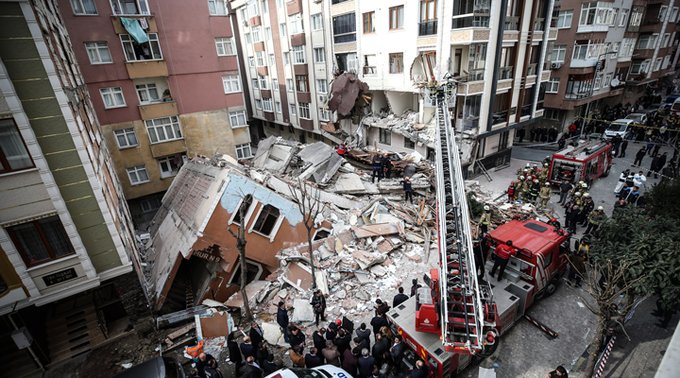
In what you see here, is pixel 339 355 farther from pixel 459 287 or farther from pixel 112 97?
pixel 112 97

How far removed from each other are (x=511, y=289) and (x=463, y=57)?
15.9 m

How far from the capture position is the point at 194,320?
11.1 meters

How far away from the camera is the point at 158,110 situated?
2020 centimetres

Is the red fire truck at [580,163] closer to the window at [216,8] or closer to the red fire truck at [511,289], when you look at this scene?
the red fire truck at [511,289]

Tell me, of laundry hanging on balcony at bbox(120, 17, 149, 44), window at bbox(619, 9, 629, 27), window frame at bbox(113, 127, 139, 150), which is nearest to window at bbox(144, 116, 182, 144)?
window frame at bbox(113, 127, 139, 150)

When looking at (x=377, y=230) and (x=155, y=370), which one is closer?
(x=155, y=370)

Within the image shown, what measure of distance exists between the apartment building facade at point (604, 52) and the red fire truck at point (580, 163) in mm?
11928

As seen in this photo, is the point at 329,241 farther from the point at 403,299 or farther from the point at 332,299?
the point at 403,299

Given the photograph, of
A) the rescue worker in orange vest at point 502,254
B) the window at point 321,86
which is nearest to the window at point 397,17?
the window at point 321,86

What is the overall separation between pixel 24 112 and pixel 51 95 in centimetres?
71

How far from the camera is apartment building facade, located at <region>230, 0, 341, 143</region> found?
2877cm

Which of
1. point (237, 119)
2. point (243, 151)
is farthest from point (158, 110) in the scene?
point (243, 151)

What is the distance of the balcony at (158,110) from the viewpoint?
1978 centimetres

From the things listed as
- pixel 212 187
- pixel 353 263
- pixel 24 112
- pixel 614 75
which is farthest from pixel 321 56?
pixel 614 75
